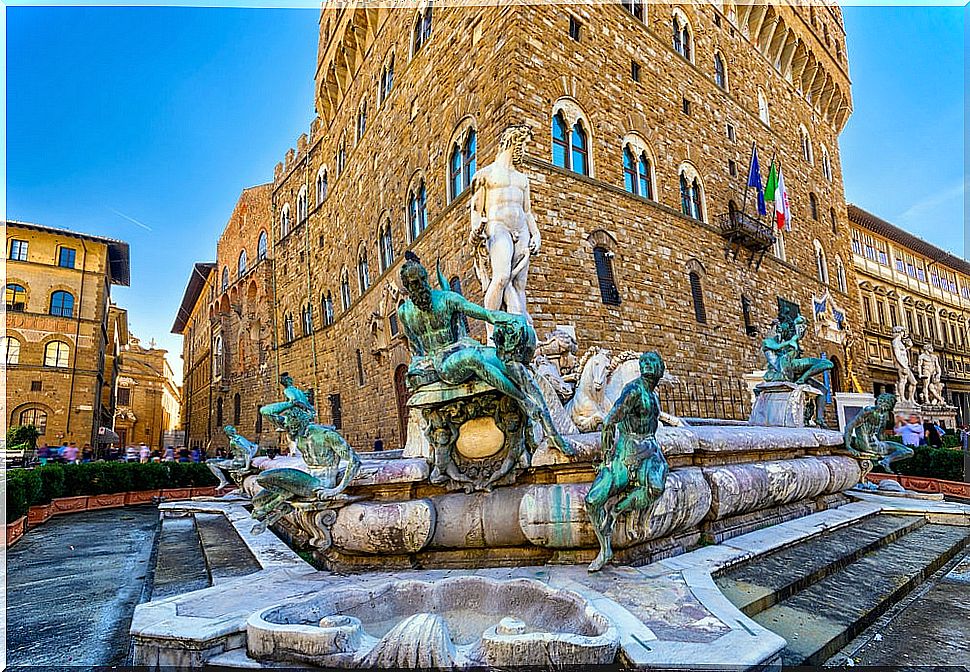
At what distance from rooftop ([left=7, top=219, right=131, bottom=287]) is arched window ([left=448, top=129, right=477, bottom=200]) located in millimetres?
21343

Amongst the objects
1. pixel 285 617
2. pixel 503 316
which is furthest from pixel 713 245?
pixel 285 617

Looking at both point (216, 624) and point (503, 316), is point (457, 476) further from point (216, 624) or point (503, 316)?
point (216, 624)

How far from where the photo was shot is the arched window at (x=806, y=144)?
2162 centimetres

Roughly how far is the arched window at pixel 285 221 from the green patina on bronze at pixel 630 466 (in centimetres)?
2717

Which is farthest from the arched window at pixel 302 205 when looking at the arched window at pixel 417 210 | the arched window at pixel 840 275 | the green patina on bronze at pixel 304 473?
the green patina on bronze at pixel 304 473

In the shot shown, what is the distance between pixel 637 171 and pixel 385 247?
7.61m

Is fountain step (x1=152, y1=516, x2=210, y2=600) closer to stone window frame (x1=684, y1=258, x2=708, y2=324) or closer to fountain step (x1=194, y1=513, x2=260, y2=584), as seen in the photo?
fountain step (x1=194, y1=513, x2=260, y2=584)

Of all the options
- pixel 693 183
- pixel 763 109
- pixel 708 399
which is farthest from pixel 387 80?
pixel 708 399

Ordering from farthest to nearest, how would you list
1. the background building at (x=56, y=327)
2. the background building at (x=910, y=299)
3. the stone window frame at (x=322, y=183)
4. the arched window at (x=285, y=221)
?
the background building at (x=910, y=299) < the arched window at (x=285, y=221) < the background building at (x=56, y=327) < the stone window frame at (x=322, y=183)

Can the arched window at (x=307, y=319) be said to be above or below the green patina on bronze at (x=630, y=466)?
above

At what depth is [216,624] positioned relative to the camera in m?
1.96

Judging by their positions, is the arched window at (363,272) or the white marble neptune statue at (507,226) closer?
the white marble neptune statue at (507,226)

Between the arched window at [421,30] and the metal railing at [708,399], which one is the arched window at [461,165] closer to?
the arched window at [421,30]

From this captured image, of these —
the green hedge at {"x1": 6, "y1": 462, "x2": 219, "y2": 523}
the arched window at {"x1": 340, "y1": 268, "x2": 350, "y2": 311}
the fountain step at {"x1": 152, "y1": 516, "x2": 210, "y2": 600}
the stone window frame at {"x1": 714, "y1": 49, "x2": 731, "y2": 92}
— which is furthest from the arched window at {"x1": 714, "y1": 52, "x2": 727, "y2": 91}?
the fountain step at {"x1": 152, "y1": 516, "x2": 210, "y2": 600}
